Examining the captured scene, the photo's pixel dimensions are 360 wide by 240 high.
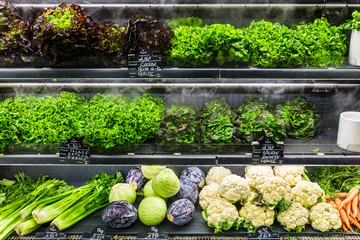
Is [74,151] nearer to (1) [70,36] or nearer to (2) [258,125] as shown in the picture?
(1) [70,36]

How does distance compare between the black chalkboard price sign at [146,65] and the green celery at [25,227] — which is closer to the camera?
the black chalkboard price sign at [146,65]

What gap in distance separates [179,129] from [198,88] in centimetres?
50

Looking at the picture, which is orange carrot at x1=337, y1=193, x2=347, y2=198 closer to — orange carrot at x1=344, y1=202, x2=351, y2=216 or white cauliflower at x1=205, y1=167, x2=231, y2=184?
orange carrot at x1=344, y1=202, x2=351, y2=216

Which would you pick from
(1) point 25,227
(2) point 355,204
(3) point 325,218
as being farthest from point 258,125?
(1) point 25,227

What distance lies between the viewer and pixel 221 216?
2309 millimetres

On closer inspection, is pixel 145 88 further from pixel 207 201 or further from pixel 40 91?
pixel 207 201

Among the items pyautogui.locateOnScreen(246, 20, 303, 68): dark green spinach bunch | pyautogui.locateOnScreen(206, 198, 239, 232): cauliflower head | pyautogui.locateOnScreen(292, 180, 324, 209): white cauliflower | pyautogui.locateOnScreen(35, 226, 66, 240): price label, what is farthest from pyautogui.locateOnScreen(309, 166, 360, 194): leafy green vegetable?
pyautogui.locateOnScreen(35, 226, 66, 240): price label

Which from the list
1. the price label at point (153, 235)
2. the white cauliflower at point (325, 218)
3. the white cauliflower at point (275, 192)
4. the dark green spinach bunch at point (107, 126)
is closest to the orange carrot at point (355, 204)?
the white cauliflower at point (325, 218)

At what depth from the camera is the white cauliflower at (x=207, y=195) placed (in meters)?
2.52

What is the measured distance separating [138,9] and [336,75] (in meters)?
1.54

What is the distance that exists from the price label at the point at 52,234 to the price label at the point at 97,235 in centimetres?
17

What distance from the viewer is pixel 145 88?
2629mm

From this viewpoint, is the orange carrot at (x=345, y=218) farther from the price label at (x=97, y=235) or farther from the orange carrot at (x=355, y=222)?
the price label at (x=97, y=235)

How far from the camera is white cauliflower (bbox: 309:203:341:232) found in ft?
7.55
